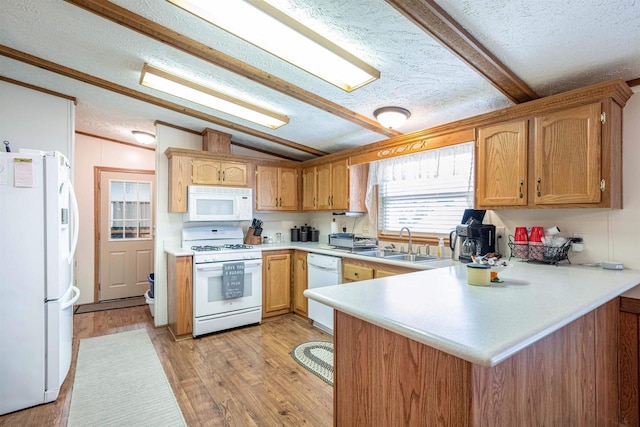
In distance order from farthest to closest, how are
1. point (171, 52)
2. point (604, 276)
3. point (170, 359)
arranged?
1. point (170, 359)
2. point (171, 52)
3. point (604, 276)

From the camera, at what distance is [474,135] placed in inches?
97.7

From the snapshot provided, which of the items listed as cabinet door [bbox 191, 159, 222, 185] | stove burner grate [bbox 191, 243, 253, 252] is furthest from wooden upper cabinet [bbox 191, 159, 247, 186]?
stove burner grate [bbox 191, 243, 253, 252]

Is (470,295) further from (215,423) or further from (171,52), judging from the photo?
(171,52)

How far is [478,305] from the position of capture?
1.18 metres

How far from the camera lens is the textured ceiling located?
1.58m

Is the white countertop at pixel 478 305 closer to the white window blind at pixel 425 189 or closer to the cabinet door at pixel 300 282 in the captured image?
the white window blind at pixel 425 189

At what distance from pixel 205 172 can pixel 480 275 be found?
10.6 ft

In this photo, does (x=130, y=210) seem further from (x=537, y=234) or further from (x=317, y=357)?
(x=537, y=234)

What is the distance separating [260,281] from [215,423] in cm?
183

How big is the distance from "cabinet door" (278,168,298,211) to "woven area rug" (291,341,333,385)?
197cm

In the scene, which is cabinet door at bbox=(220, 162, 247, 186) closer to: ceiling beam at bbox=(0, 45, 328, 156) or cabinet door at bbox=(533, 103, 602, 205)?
ceiling beam at bbox=(0, 45, 328, 156)

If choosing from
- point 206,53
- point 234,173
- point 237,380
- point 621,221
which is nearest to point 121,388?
point 237,380

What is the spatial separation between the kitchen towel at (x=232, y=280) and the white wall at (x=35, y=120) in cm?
204

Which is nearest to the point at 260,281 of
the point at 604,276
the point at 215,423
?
the point at 215,423
